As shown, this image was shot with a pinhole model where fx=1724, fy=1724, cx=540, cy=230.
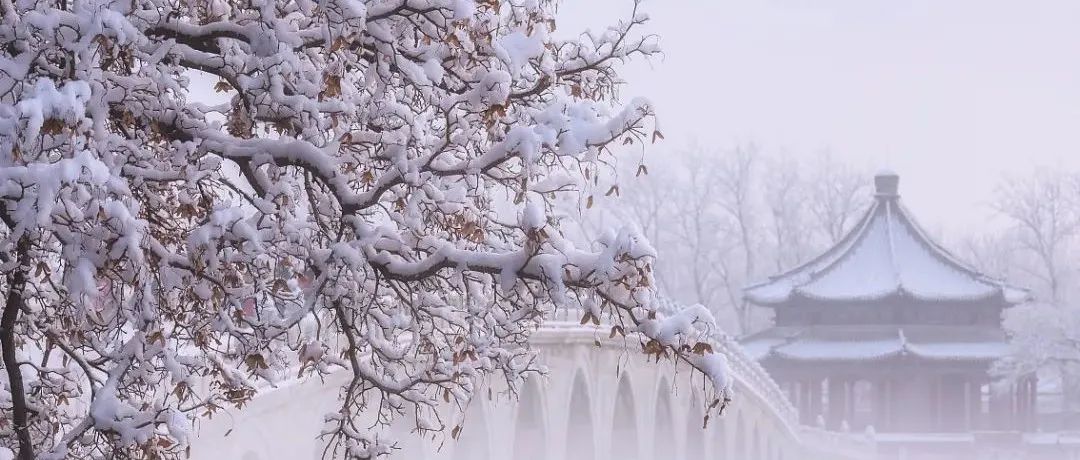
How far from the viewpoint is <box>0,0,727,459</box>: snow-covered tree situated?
18.6ft

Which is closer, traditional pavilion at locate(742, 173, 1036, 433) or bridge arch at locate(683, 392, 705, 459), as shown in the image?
bridge arch at locate(683, 392, 705, 459)

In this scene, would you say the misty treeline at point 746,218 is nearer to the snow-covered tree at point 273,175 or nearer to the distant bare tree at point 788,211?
the distant bare tree at point 788,211

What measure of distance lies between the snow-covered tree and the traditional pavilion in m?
44.5

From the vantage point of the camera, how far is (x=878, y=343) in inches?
2031

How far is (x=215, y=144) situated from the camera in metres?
6.37

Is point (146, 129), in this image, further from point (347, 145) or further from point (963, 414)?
point (963, 414)

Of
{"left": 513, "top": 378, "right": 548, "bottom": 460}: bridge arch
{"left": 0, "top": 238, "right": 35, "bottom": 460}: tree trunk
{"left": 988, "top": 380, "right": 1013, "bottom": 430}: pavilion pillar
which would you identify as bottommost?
{"left": 0, "top": 238, "right": 35, "bottom": 460}: tree trunk

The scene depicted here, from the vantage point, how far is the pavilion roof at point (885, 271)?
5094cm

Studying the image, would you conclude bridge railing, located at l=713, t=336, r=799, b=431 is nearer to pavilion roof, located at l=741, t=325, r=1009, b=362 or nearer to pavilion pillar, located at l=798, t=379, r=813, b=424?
pavilion roof, located at l=741, t=325, r=1009, b=362

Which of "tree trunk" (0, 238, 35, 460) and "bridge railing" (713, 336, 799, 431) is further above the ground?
"bridge railing" (713, 336, 799, 431)

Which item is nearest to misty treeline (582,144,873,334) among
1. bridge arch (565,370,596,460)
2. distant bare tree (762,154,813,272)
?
distant bare tree (762,154,813,272)

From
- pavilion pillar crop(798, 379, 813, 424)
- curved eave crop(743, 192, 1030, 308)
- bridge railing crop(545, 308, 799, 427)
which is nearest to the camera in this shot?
bridge railing crop(545, 308, 799, 427)

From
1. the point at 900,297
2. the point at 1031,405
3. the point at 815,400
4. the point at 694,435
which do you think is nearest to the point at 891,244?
the point at 900,297

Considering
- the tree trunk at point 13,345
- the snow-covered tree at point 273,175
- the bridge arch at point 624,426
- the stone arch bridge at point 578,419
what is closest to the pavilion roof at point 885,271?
the stone arch bridge at point 578,419
